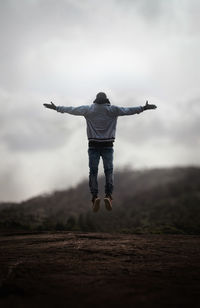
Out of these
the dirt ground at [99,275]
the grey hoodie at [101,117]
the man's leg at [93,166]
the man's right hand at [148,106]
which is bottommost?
the dirt ground at [99,275]

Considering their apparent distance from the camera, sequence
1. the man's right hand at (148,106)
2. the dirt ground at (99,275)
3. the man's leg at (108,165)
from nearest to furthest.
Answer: the dirt ground at (99,275) < the man's right hand at (148,106) < the man's leg at (108,165)

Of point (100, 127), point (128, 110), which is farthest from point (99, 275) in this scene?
point (128, 110)

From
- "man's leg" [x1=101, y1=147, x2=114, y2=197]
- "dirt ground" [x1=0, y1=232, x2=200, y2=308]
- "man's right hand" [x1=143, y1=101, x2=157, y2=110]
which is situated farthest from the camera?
"man's leg" [x1=101, y1=147, x2=114, y2=197]

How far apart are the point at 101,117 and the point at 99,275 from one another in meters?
4.65

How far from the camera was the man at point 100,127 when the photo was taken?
8.01m

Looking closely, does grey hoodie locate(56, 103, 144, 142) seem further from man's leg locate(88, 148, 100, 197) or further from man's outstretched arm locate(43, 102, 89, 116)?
man's leg locate(88, 148, 100, 197)

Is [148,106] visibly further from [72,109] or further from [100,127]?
[72,109]

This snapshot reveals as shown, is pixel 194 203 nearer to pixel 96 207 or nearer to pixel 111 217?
pixel 111 217

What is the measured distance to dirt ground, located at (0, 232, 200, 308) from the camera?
3.41 meters

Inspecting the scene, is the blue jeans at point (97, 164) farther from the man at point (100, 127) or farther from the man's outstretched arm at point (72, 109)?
the man's outstretched arm at point (72, 109)

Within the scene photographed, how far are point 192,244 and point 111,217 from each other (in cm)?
7519

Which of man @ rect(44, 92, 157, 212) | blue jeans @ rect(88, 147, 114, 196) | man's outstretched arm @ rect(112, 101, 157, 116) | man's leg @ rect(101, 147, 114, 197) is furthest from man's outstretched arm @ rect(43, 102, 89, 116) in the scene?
man's leg @ rect(101, 147, 114, 197)

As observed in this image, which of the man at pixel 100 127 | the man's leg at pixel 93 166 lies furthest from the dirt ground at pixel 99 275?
the man at pixel 100 127

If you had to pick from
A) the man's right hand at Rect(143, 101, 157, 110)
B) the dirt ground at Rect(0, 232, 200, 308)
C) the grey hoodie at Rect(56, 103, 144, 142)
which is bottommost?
the dirt ground at Rect(0, 232, 200, 308)
